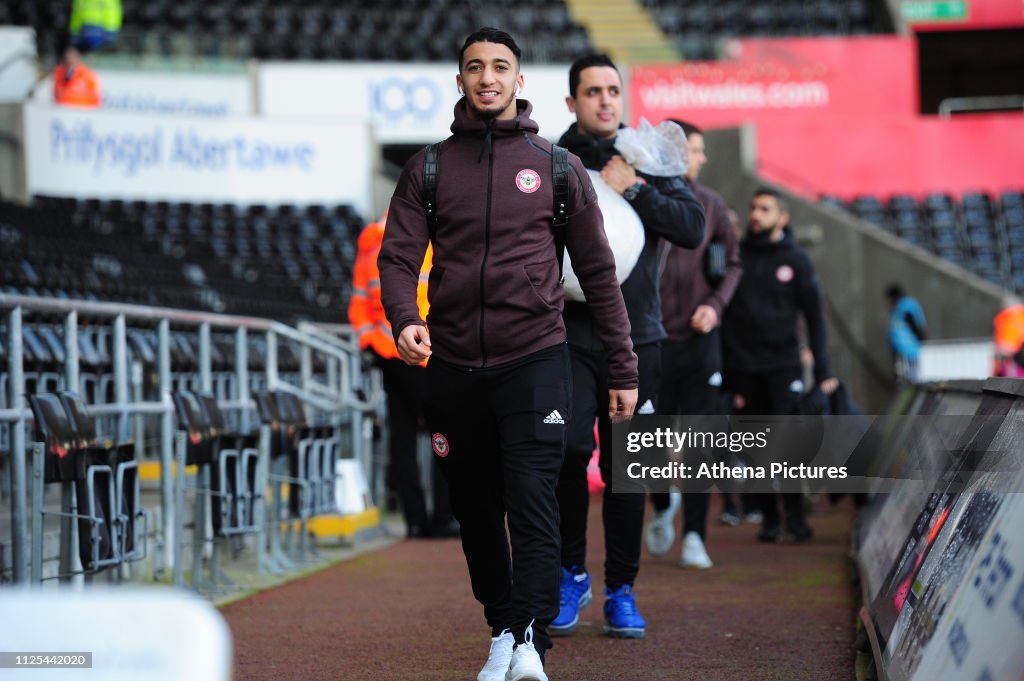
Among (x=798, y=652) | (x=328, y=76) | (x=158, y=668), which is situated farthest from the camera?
(x=328, y=76)

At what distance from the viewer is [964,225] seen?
22688mm

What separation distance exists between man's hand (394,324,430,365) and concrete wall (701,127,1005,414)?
1609cm

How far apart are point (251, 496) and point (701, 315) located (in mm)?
2177

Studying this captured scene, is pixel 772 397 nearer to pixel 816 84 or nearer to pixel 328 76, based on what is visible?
pixel 328 76

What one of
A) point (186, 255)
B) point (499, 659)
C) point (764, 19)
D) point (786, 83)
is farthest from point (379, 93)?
point (499, 659)

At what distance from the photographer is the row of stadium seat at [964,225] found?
842 inches

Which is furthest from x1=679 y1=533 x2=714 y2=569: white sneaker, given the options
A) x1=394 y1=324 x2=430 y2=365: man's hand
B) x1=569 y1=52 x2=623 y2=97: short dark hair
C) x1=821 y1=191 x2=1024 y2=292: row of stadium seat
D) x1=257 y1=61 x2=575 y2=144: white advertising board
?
x1=257 y1=61 x2=575 y2=144: white advertising board

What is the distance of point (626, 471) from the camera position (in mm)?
5164

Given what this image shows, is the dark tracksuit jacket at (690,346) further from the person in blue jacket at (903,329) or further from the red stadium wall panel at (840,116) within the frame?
the red stadium wall panel at (840,116)

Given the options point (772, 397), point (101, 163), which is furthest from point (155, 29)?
point (772, 397)

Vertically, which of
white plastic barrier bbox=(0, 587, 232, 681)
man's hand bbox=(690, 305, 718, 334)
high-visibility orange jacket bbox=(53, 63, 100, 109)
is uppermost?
high-visibility orange jacket bbox=(53, 63, 100, 109)

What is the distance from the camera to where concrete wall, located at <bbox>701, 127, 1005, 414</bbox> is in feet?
64.1

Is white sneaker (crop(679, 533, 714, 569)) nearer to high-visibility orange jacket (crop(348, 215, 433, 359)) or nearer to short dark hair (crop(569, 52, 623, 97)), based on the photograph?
high-visibility orange jacket (crop(348, 215, 433, 359))

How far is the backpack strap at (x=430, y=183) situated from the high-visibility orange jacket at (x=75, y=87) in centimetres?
1625
